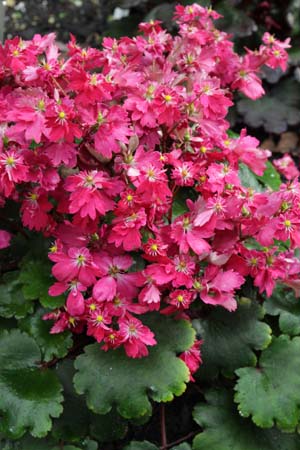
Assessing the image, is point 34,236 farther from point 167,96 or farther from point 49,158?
point 167,96

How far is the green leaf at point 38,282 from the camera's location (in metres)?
1.33

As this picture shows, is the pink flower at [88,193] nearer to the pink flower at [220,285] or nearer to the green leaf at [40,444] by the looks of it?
the pink flower at [220,285]

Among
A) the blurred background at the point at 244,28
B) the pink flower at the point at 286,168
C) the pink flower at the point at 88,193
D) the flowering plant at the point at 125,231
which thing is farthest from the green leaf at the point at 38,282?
the blurred background at the point at 244,28

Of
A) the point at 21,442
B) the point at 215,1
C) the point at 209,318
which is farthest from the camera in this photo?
the point at 215,1

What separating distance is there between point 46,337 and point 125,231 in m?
0.36

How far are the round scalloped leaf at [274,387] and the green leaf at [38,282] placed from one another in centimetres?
44

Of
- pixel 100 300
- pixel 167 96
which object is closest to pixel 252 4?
pixel 167 96

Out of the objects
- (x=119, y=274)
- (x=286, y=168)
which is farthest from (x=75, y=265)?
(x=286, y=168)

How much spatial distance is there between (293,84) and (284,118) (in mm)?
206

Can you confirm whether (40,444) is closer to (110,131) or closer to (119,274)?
(119,274)

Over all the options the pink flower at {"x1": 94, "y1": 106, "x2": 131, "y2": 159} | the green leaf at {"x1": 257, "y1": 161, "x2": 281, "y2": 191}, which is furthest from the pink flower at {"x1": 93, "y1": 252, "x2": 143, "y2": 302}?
the green leaf at {"x1": 257, "y1": 161, "x2": 281, "y2": 191}

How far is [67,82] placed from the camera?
1265 millimetres

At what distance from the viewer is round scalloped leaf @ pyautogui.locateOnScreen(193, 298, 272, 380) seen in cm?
135

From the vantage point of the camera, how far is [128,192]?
3.82 feet
